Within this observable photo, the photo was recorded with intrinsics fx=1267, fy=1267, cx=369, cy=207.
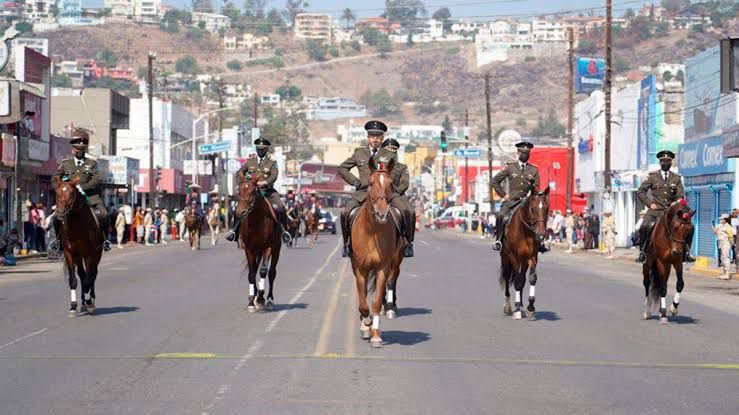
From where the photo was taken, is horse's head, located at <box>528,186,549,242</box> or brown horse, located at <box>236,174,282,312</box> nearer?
horse's head, located at <box>528,186,549,242</box>

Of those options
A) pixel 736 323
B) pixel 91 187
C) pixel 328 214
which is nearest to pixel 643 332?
pixel 736 323

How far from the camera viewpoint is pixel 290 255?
4466cm

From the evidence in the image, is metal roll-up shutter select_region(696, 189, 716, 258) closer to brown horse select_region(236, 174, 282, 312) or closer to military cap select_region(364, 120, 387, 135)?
brown horse select_region(236, 174, 282, 312)

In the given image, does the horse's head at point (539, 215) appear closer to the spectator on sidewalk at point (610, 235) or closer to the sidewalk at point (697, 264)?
the sidewalk at point (697, 264)

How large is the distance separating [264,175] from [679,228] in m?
6.78

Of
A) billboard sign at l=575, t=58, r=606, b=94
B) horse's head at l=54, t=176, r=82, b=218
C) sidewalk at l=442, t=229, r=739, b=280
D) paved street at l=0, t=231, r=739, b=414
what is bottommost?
sidewalk at l=442, t=229, r=739, b=280

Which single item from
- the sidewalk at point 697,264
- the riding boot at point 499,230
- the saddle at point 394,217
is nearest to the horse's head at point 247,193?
the riding boot at point 499,230

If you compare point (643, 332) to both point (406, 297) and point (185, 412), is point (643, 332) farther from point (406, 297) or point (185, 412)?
point (185, 412)

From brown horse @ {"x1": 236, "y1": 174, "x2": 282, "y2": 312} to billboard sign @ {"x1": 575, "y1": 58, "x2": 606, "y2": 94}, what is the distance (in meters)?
65.3

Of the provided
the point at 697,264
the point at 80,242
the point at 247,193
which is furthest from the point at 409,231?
the point at 697,264

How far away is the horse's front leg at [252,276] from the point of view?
20547 mm

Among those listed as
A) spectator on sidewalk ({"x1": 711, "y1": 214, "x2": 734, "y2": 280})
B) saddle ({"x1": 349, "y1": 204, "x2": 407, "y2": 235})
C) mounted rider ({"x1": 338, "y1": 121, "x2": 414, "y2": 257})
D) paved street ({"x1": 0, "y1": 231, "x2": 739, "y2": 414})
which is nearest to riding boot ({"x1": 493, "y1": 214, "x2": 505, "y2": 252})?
paved street ({"x1": 0, "y1": 231, "x2": 739, "y2": 414})

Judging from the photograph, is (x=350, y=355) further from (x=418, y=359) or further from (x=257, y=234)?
(x=257, y=234)

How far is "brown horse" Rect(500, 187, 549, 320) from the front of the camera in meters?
20.1
